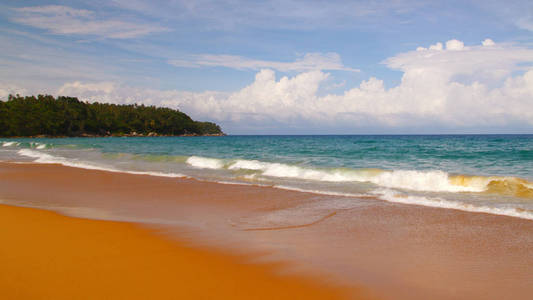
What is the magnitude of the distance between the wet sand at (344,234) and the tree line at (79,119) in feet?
326

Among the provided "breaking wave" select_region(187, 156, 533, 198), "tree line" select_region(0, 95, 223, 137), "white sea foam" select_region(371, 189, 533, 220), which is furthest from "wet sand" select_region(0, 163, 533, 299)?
"tree line" select_region(0, 95, 223, 137)

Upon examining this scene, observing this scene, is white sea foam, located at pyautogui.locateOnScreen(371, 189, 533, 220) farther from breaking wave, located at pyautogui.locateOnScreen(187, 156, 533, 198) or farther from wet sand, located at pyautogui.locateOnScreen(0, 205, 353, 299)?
wet sand, located at pyautogui.locateOnScreen(0, 205, 353, 299)

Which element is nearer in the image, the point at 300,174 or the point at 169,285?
the point at 169,285

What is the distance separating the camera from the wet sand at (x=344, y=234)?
3641mm

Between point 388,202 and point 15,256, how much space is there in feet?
24.0

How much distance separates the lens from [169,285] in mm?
3355

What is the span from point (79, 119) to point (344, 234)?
115069 millimetres

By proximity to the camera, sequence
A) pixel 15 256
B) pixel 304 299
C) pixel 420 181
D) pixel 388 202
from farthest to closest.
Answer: pixel 420 181
pixel 388 202
pixel 15 256
pixel 304 299

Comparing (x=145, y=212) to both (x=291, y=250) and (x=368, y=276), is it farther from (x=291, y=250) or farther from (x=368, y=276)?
(x=368, y=276)

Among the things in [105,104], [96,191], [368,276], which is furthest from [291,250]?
[105,104]

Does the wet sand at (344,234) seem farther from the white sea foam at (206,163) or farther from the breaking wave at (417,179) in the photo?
the white sea foam at (206,163)

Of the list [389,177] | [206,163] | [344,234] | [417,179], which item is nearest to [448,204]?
[344,234]

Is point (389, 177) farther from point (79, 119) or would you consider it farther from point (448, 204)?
point (79, 119)

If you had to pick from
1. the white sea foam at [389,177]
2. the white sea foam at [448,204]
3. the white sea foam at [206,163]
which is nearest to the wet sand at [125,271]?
the white sea foam at [448,204]
